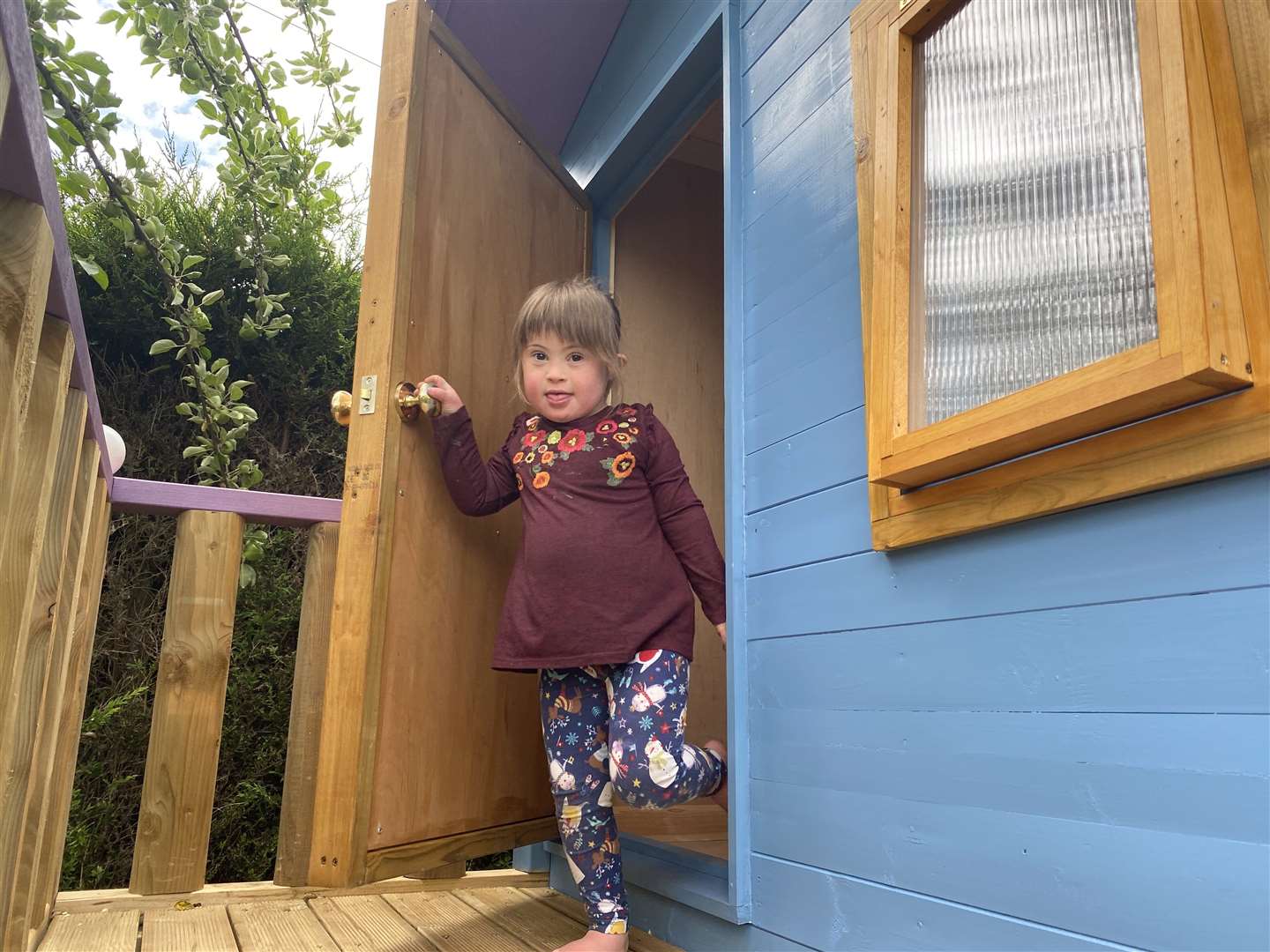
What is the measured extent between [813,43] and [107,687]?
11.2 feet

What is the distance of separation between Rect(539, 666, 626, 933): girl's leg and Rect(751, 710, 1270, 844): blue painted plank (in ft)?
1.55

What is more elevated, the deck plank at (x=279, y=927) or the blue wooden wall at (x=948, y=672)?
Result: the blue wooden wall at (x=948, y=672)

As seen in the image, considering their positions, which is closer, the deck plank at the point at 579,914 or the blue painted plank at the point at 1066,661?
the blue painted plank at the point at 1066,661

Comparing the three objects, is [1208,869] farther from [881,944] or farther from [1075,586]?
[881,944]

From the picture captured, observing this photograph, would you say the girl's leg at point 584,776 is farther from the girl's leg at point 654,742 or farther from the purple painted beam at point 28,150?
the purple painted beam at point 28,150

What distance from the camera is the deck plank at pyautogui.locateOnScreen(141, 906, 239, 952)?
1.72 metres

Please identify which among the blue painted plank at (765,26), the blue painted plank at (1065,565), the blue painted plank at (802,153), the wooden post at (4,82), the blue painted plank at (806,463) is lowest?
the blue painted plank at (1065,565)

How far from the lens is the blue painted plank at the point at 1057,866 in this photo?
853mm

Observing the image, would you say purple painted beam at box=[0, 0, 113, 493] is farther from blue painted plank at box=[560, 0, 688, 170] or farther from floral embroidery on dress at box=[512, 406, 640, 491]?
blue painted plank at box=[560, 0, 688, 170]

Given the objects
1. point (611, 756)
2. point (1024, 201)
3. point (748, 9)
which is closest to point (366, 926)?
point (611, 756)

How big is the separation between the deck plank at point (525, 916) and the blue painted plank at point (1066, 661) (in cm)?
78

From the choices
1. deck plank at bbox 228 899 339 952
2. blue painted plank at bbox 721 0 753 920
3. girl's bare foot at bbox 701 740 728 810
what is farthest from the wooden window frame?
deck plank at bbox 228 899 339 952

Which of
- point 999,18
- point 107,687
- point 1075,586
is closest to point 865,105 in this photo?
point 999,18

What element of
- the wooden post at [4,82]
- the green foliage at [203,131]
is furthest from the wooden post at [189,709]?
the wooden post at [4,82]
